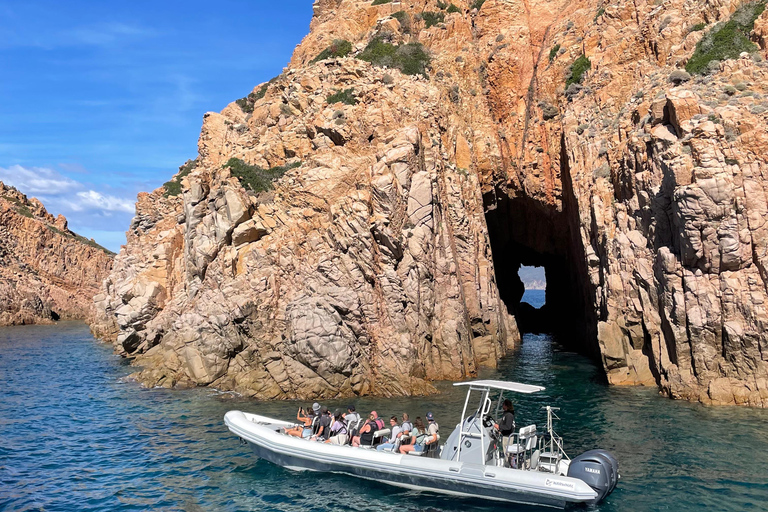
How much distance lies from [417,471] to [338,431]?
11.7 ft

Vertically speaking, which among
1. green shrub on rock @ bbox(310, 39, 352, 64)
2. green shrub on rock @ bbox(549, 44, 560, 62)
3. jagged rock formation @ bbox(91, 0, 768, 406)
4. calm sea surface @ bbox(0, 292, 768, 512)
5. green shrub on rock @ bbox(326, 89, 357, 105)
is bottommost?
calm sea surface @ bbox(0, 292, 768, 512)

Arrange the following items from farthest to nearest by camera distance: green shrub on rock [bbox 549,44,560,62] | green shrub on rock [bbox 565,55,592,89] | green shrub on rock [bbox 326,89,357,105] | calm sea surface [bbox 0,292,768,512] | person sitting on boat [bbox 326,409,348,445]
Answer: green shrub on rock [bbox 549,44,560,62], green shrub on rock [bbox 565,55,592,89], green shrub on rock [bbox 326,89,357,105], person sitting on boat [bbox 326,409,348,445], calm sea surface [bbox 0,292,768,512]

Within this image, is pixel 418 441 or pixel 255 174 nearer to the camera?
pixel 418 441

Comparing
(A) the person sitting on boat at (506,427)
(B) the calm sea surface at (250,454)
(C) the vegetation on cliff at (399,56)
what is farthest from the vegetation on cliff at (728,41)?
(A) the person sitting on boat at (506,427)

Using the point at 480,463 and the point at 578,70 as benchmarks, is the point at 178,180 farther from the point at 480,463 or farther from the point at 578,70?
the point at 480,463

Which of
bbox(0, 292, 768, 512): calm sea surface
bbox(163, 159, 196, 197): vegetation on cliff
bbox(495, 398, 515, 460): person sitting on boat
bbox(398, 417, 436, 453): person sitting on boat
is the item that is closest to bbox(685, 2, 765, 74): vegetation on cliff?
bbox(0, 292, 768, 512): calm sea surface

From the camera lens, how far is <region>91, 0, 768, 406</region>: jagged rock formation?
22.7m

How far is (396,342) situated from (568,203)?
16748 mm

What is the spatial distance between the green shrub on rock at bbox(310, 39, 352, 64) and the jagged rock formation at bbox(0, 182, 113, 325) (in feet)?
172

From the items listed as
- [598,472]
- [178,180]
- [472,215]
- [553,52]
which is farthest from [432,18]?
[598,472]

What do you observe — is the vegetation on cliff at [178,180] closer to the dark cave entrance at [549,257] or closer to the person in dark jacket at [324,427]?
the dark cave entrance at [549,257]

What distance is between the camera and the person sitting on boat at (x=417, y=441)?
16.4 m

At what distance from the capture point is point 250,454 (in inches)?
729

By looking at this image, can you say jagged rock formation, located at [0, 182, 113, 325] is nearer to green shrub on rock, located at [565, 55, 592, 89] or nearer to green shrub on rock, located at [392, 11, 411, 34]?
green shrub on rock, located at [392, 11, 411, 34]
